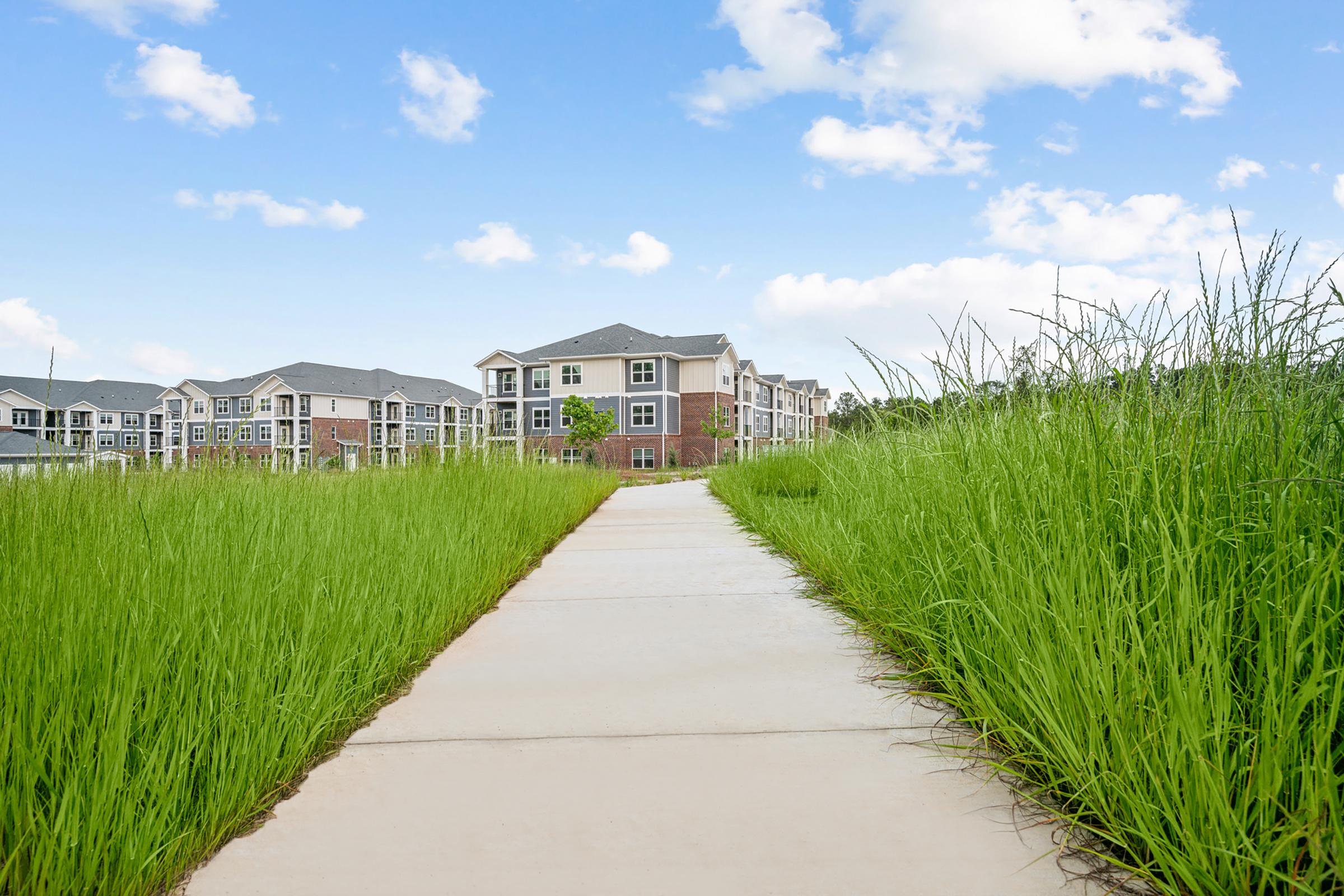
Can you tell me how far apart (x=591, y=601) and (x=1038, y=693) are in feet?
10.8

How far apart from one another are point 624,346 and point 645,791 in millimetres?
41303

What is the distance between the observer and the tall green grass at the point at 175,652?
6.12 feet

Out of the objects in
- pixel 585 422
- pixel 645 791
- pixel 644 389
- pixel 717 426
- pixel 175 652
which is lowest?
pixel 645 791

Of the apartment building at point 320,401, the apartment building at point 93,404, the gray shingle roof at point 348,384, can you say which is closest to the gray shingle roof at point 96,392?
the apartment building at point 93,404

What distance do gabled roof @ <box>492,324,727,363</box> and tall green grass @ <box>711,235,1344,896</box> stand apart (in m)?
39.3

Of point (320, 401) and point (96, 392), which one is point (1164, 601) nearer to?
point (320, 401)

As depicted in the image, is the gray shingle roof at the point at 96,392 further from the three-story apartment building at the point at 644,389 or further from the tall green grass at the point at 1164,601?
the tall green grass at the point at 1164,601

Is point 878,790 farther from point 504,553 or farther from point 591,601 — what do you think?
point 504,553

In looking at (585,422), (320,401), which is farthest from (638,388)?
(320,401)

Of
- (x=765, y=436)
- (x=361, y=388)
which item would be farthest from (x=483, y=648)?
(x=361, y=388)

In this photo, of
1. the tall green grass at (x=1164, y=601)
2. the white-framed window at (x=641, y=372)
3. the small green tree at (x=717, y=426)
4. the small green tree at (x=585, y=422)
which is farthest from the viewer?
the white-framed window at (x=641, y=372)

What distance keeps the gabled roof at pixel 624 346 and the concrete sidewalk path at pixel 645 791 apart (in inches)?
1536

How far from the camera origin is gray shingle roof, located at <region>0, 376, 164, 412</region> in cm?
6134

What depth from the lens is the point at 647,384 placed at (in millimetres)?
42594
